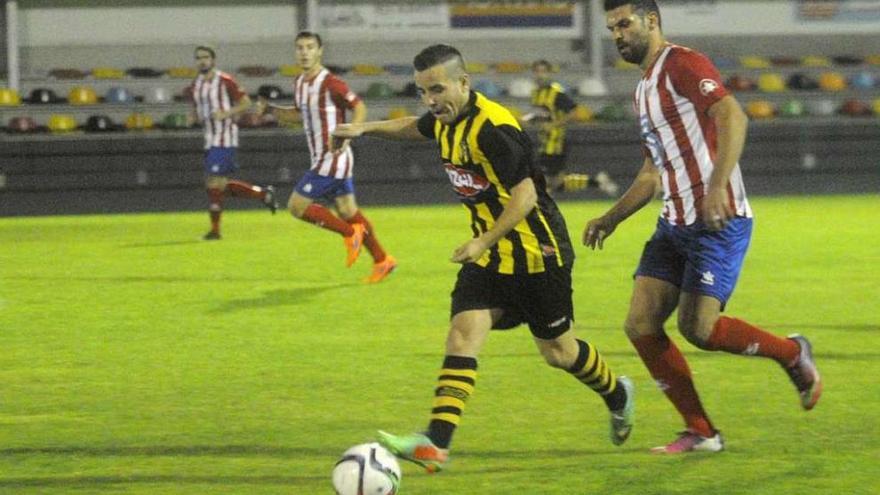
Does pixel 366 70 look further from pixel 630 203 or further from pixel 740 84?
pixel 630 203

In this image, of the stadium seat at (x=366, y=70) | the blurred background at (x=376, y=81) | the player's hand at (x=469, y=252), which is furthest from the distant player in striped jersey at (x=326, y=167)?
the stadium seat at (x=366, y=70)

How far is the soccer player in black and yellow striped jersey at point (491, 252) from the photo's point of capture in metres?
6.07

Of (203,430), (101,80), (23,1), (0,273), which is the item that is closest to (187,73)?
(101,80)

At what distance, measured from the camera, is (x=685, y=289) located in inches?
258

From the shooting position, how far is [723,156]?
243 inches

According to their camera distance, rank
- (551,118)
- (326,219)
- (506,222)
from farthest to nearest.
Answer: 1. (551,118)
2. (326,219)
3. (506,222)

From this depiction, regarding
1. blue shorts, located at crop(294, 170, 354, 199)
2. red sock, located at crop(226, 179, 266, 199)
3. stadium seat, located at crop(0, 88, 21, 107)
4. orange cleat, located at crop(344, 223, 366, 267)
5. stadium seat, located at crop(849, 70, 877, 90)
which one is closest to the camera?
orange cleat, located at crop(344, 223, 366, 267)

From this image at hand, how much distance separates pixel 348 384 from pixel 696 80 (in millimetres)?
3011

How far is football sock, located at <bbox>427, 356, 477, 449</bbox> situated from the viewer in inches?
237

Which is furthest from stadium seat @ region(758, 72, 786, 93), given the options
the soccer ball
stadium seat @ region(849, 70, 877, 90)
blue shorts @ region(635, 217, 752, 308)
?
the soccer ball

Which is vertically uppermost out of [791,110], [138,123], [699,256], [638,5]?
[638,5]

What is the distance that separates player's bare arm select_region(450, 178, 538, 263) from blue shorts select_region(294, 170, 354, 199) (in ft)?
27.2

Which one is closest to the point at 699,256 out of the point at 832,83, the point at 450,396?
the point at 450,396

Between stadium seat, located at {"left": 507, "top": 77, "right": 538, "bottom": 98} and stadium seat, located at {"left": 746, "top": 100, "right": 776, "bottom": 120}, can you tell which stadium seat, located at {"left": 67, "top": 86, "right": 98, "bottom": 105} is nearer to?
stadium seat, located at {"left": 507, "top": 77, "right": 538, "bottom": 98}
